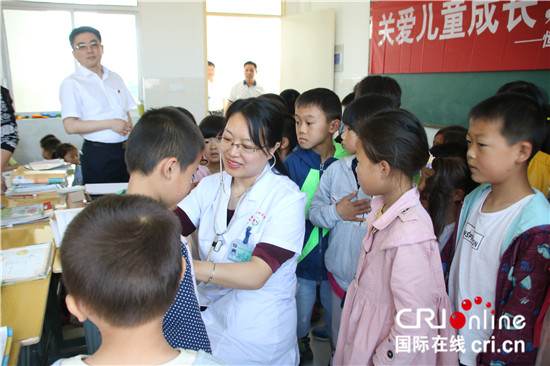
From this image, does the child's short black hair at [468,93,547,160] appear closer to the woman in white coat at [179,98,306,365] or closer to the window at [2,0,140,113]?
the woman in white coat at [179,98,306,365]

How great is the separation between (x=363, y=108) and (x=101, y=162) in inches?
80.7

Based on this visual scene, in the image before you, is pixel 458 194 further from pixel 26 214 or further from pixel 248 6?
pixel 248 6

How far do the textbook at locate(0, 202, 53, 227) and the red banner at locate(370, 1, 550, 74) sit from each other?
325 cm

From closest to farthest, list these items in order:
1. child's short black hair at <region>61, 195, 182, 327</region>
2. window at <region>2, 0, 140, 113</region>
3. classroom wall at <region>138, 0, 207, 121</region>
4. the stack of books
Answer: child's short black hair at <region>61, 195, 182, 327</region>, the stack of books, window at <region>2, 0, 140, 113</region>, classroom wall at <region>138, 0, 207, 121</region>

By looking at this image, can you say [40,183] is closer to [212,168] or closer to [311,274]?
[212,168]

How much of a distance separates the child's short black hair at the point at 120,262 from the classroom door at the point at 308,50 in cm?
512

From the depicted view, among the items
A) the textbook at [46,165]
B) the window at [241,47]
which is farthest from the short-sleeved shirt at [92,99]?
the window at [241,47]

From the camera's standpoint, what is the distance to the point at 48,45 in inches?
219

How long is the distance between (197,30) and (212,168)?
164 inches

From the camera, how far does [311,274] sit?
181cm

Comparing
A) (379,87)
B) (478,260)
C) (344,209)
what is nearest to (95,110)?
(379,87)

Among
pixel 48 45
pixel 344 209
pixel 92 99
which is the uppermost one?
pixel 48 45

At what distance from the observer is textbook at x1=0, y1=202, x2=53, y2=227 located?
1.92 metres

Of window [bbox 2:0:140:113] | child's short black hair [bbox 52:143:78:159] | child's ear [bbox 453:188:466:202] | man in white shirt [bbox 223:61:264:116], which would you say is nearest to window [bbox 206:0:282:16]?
man in white shirt [bbox 223:61:264:116]
